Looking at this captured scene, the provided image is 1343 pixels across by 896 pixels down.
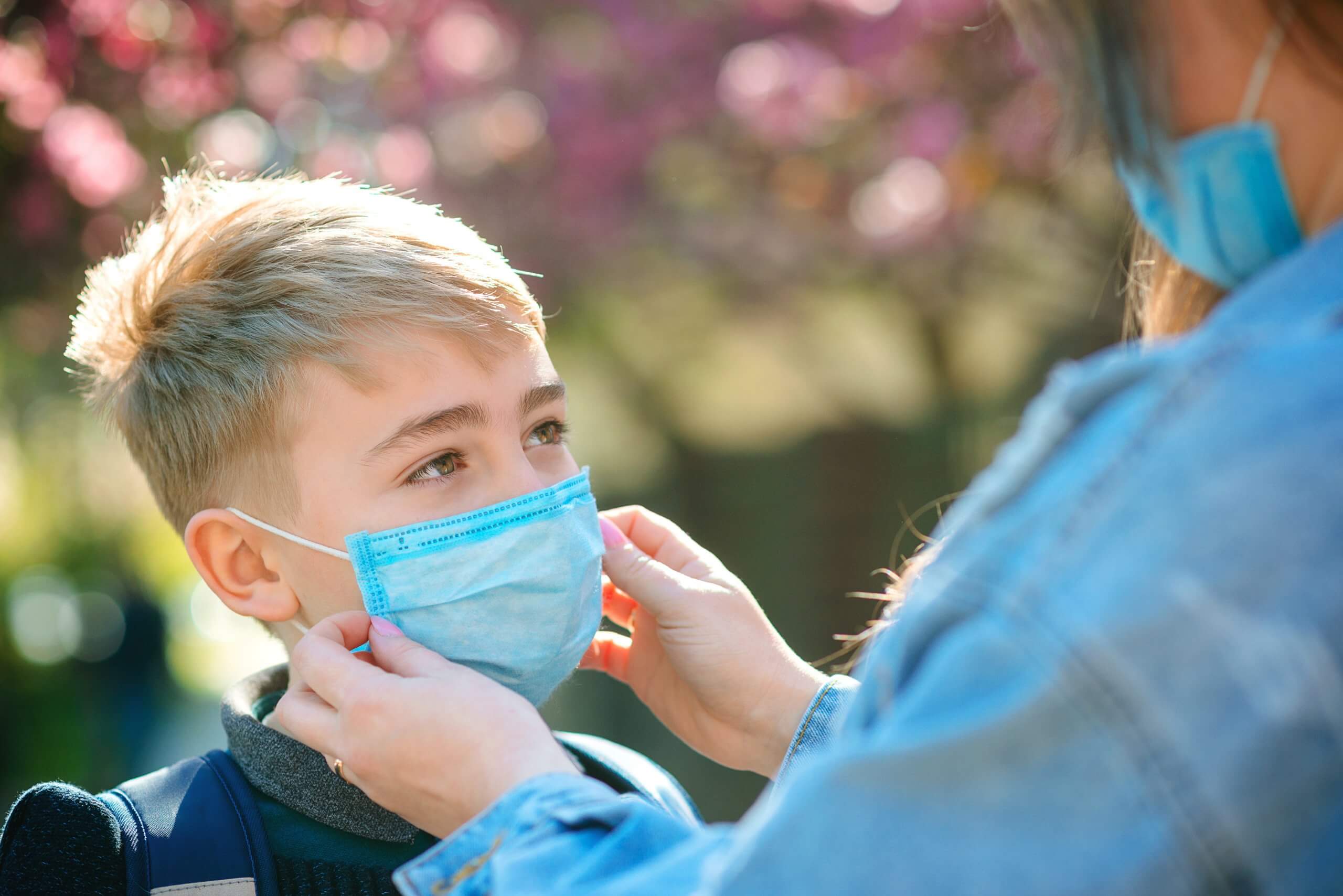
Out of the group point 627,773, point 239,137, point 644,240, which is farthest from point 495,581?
A: point 644,240

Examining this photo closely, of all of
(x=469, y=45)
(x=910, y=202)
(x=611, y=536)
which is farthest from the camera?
(x=910, y=202)

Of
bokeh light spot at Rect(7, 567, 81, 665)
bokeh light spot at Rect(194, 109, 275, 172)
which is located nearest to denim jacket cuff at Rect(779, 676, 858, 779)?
bokeh light spot at Rect(194, 109, 275, 172)

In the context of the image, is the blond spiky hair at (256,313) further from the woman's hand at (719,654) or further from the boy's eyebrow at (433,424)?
the woman's hand at (719,654)

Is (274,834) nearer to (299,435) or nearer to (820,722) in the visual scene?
(299,435)

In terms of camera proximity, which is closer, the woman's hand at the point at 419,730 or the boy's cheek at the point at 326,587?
the woman's hand at the point at 419,730

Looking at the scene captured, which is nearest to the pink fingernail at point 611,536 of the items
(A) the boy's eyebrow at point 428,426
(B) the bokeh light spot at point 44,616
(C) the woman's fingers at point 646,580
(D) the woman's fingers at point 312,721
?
(C) the woman's fingers at point 646,580

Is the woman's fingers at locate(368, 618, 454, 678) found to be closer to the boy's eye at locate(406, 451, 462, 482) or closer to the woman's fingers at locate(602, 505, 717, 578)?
the boy's eye at locate(406, 451, 462, 482)

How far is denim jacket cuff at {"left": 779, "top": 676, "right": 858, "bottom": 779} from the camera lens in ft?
6.48

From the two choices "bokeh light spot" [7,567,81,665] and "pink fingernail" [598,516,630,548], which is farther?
"bokeh light spot" [7,567,81,665]

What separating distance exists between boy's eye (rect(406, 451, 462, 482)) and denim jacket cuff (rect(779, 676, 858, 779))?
78 centimetres

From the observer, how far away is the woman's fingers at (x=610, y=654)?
2367 millimetres

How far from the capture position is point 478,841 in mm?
1118

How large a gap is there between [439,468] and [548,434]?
0.93 feet

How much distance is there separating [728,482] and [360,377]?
4877mm
